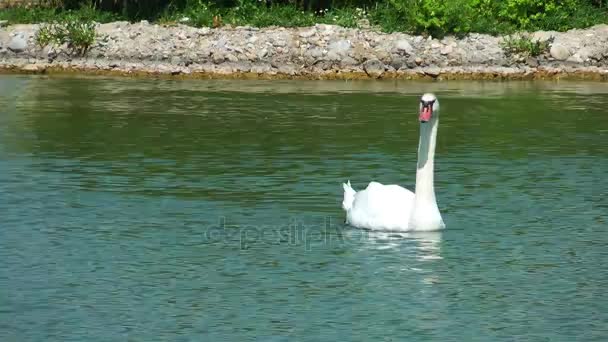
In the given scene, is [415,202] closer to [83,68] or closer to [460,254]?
[460,254]

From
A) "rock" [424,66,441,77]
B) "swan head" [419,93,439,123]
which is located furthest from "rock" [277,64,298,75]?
"swan head" [419,93,439,123]


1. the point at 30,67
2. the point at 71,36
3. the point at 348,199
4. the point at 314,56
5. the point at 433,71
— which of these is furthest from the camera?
the point at 71,36

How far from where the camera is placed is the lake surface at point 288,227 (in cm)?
1340

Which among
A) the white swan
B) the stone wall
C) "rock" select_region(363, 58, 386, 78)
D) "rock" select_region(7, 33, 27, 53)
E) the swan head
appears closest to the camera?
the white swan

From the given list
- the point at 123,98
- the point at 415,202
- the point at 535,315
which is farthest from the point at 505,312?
the point at 123,98

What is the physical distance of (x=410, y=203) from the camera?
17.3 m

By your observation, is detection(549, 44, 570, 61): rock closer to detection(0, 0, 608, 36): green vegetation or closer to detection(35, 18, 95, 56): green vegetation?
detection(0, 0, 608, 36): green vegetation

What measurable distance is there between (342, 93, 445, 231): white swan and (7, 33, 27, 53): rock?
23702 mm

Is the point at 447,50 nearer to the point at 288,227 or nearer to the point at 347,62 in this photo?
the point at 347,62

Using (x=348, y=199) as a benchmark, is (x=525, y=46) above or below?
above

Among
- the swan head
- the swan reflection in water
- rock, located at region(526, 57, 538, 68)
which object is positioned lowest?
the swan reflection in water

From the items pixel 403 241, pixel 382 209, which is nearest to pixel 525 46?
pixel 382 209

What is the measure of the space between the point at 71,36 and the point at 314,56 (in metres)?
6.05

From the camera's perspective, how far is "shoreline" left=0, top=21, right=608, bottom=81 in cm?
3866
